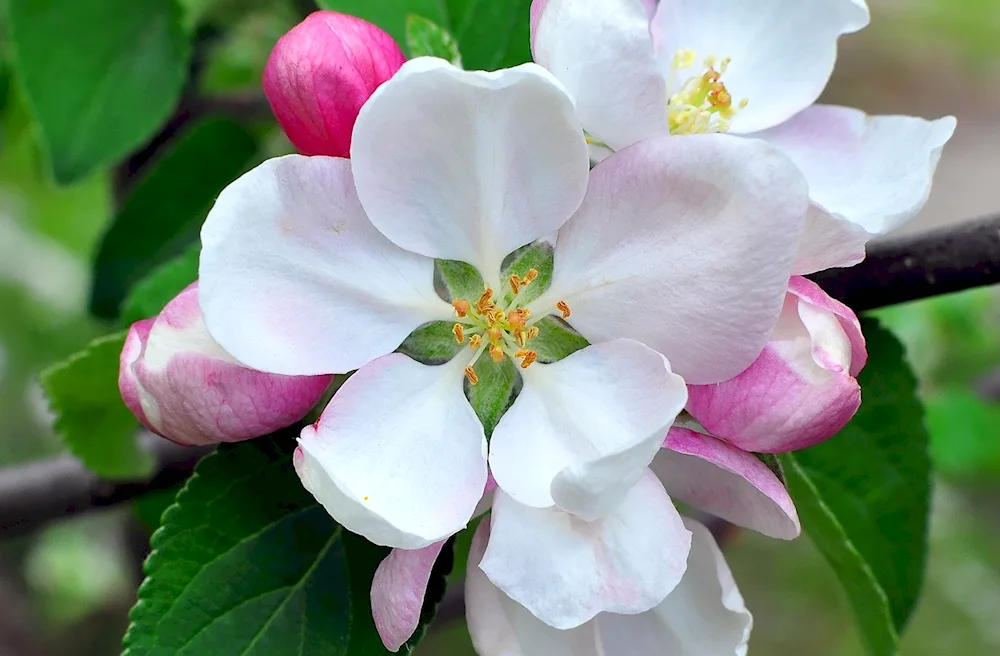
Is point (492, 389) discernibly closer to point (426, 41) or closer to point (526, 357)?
point (526, 357)

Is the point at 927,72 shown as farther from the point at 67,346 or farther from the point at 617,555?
the point at 617,555

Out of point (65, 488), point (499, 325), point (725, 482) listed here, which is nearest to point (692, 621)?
point (725, 482)

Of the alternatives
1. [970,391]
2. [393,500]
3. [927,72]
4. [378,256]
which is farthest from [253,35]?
[927,72]

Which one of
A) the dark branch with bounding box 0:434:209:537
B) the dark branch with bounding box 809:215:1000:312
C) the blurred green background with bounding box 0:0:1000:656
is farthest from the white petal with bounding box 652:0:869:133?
the blurred green background with bounding box 0:0:1000:656

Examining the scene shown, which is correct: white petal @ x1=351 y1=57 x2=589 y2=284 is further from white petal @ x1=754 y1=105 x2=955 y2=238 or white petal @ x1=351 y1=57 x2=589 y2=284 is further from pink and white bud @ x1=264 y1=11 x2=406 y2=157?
white petal @ x1=754 y1=105 x2=955 y2=238

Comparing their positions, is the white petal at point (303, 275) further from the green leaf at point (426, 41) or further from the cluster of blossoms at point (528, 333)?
the green leaf at point (426, 41)

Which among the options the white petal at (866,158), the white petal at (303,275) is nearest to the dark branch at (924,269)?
the white petal at (866,158)
